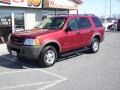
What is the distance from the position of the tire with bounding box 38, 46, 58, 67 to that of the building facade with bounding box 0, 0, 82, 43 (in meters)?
7.47

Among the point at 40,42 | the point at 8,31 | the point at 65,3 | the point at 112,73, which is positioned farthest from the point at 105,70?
the point at 65,3

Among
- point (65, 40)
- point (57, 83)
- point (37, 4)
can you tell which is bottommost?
point (57, 83)

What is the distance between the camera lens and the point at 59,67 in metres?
8.87

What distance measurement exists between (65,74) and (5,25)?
947 centimetres

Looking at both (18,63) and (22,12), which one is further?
(22,12)

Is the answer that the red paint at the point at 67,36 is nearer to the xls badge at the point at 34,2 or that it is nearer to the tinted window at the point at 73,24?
the tinted window at the point at 73,24

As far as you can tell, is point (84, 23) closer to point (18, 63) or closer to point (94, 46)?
point (94, 46)

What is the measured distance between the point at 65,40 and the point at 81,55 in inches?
78.4

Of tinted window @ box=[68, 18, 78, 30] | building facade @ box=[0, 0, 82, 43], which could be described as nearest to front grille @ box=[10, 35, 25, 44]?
tinted window @ box=[68, 18, 78, 30]

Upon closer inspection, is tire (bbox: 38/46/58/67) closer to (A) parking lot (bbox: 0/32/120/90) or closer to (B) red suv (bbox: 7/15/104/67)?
(B) red suv (bbox: 7/15/104/67)

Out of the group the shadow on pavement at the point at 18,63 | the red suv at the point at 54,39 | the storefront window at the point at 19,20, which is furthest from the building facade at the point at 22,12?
the red suv at the point at 54,39

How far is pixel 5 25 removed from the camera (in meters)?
16.2

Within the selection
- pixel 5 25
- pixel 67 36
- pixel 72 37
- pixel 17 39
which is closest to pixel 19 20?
pixel 5 25

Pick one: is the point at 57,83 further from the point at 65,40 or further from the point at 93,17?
the point at 93,17
